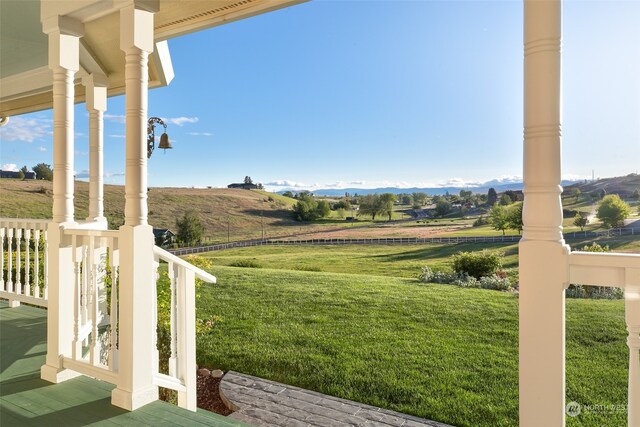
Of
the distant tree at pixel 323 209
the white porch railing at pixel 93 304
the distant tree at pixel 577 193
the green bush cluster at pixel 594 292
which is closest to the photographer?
the white porch railing at pixel 93 304

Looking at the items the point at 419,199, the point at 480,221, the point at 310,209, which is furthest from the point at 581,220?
the point at 310,209

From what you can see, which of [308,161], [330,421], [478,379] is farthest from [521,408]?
[308,161]

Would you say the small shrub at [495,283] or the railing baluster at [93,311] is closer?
the railing baluster at [93,311]

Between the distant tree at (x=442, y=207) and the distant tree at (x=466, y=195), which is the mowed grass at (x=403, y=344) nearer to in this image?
the distant tree at (x=442, y=207)

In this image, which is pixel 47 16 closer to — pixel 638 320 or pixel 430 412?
pixel 638 320

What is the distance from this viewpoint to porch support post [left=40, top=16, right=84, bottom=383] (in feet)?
6.71

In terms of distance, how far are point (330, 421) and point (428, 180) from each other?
8013 mm

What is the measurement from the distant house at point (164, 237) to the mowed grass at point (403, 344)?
239 cm

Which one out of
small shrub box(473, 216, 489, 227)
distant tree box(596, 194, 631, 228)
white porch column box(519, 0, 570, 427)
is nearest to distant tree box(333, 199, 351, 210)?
small shrub box(473, 216, 489, 227)

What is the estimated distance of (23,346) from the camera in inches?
101

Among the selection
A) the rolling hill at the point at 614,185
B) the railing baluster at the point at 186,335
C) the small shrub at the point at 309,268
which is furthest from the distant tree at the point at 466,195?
the railing baluster at the point at 186,335

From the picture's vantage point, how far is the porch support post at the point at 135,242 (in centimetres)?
176

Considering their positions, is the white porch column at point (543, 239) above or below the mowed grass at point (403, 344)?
above

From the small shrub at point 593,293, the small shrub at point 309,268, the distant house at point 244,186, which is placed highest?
the distant house at point 244,186
